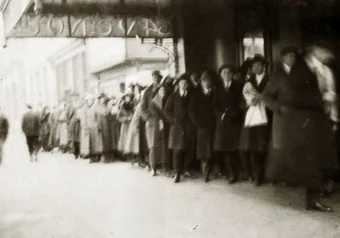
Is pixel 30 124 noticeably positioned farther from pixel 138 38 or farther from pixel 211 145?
pixel 211 145

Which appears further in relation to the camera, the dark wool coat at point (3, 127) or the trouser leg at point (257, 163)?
the trouser leg at point (257, 163)

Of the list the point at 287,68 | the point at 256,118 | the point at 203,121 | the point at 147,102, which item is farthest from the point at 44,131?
the point at 287,68

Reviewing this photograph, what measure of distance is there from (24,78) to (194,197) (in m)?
0.88

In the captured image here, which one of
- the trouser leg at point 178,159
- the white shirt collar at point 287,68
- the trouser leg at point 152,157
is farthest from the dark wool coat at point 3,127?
the white shirt collar at point 287,68

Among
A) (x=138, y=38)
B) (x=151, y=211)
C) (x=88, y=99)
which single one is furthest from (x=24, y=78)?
(x=151, y=211)

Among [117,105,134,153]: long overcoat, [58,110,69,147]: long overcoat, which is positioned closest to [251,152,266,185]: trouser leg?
[117,105,134,153]: long overcoat

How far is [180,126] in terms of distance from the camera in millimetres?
2141

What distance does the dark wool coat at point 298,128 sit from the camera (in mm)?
2143

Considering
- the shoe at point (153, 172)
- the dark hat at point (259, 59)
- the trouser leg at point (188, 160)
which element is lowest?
the shoe at point (153, 172)

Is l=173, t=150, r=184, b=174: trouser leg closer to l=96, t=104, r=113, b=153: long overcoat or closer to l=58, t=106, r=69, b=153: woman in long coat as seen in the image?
l=96, t=104, r=113, b=153: long overcoat

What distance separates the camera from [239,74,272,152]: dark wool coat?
2154 millimetres

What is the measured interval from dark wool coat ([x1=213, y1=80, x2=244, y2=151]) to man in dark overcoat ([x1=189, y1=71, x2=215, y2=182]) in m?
0.03

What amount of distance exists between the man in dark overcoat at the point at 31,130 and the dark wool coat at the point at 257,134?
0.89 meters

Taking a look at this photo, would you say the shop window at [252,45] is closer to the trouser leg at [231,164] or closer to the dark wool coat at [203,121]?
the dark wool coat at [203,121]
